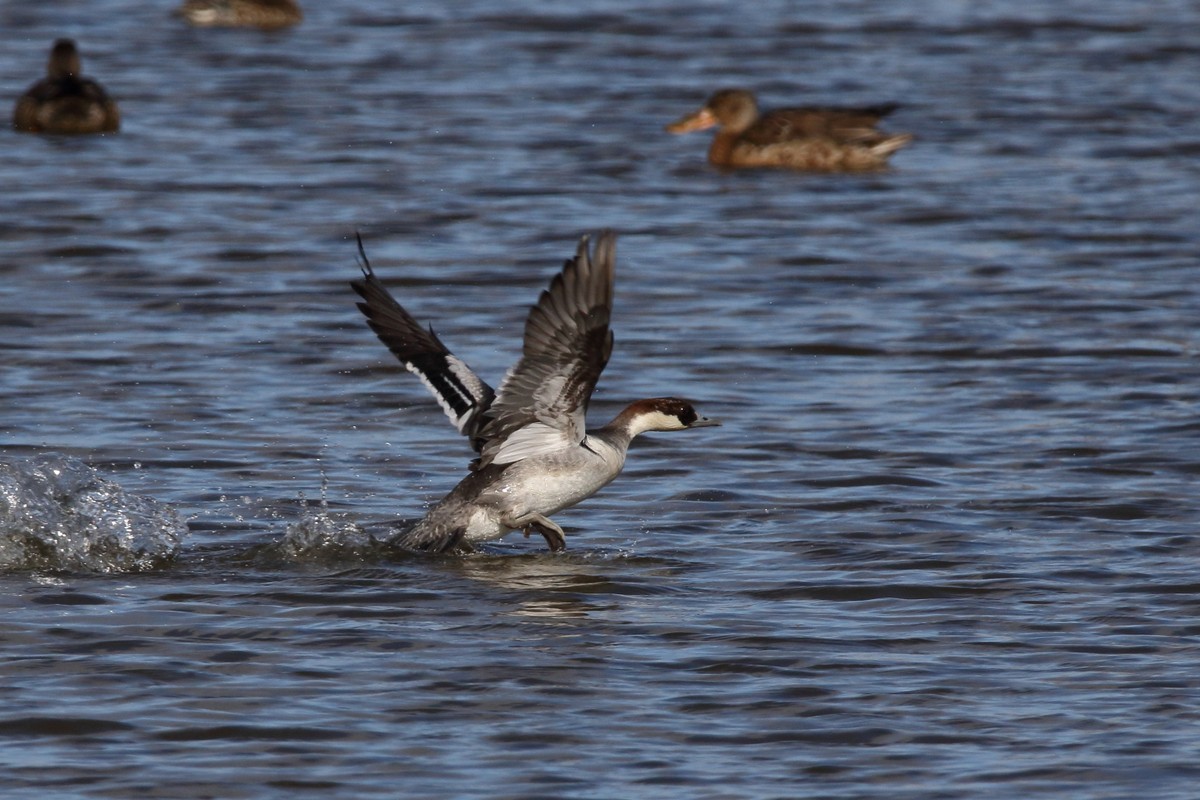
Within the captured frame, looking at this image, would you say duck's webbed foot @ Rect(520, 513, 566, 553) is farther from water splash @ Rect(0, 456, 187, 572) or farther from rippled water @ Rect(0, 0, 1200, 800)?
water splash @ Rect(0, 456, 187, 572)

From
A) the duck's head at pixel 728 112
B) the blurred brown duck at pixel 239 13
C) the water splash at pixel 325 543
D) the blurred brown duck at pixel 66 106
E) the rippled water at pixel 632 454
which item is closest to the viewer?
the rippled water at pixel 632 454

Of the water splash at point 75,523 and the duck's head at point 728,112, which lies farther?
the duck's head at point 728,112

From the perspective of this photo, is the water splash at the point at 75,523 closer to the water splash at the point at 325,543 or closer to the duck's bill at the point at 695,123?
the water splash at the point at 325,543

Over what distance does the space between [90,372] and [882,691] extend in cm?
574

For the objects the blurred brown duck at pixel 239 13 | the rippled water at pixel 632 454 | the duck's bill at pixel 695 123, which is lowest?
the rippled water at pixel 632 454

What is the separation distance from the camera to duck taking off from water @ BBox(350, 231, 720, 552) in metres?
7.39

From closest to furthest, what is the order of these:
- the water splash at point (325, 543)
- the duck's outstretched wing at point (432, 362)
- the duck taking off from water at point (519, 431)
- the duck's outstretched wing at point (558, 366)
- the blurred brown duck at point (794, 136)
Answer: the duck's outstretched wing at point (558, 366) → the duck taking off from water at point (519, 431) → the water splash at point (325, 543) → the duck's outstretched wing at point (432, 362) → the blurred brown duck at point (794, 136)

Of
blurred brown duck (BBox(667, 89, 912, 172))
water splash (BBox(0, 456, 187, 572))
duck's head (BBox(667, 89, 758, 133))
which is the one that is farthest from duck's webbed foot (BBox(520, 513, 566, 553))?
duck's head (BBox(667, 89, 758, 133))

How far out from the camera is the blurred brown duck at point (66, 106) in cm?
1778

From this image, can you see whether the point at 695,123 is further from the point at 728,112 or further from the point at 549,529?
the point at 549,529

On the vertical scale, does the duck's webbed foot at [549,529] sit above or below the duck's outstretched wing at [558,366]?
below

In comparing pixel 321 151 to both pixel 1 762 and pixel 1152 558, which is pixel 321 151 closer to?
pixel 1152 558

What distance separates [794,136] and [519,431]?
9.67 meters

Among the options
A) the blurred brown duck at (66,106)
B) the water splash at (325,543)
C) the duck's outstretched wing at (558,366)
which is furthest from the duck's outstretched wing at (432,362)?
the blurred brown duck at (66,106)
